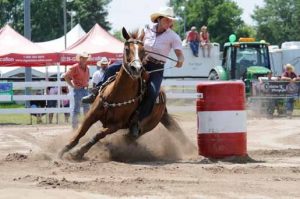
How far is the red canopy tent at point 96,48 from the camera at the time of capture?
92.3 ft

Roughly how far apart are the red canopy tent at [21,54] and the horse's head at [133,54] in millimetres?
16467

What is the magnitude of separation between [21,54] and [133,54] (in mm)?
17049

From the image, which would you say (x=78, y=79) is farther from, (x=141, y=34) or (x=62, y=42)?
(x=62, y=42)

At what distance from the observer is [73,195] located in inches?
284

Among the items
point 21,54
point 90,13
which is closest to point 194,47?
point 21,54

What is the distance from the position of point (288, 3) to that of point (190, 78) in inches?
3260

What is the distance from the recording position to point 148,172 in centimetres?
→ 936

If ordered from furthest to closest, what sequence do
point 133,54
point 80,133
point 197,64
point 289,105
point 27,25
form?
point 197,64
point 27,25
point 289,105
point 80,133
point 133,54

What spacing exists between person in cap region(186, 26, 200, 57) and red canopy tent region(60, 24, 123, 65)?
17.6ft

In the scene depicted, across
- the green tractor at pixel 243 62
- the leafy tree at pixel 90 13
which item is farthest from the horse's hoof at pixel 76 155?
the leafy tree at pixel 90 13

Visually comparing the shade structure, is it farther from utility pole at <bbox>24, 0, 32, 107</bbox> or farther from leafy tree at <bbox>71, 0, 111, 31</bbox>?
leafy tree at <bbox>71, 0, 111, 31</bbox>

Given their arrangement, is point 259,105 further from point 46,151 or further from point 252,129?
point 46,151

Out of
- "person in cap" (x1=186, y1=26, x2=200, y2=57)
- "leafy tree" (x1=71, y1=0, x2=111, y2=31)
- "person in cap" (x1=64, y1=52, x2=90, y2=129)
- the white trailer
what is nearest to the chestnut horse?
"person in cap" (x1=64, y1=52, x2=90, y2=129)

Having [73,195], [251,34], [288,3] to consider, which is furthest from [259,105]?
[288,3]
